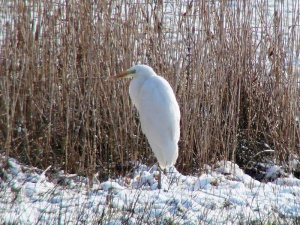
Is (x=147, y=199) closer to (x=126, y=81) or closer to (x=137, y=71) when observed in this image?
(x=137, y=71)

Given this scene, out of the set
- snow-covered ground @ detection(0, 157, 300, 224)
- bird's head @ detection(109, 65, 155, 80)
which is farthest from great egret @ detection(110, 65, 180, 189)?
snow-covered ground @ detection(0, 157, 300, 224)

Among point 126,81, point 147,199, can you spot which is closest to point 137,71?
point 126,81

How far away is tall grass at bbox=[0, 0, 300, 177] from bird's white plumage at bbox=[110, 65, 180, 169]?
0.96ft

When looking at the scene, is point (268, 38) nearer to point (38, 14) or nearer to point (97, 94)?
point (97, 94)

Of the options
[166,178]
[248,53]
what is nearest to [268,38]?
[248,53]

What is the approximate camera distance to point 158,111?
3.92m

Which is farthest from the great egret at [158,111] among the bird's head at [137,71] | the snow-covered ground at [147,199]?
the snow-covered ground at [147,199]

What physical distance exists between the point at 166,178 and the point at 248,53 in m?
1.19

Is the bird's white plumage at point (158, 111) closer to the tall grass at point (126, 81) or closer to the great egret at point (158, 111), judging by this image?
the great egret at point (158, 111)

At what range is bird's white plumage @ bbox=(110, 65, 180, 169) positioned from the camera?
388cm

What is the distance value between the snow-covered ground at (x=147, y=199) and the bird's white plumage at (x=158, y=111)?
27cm

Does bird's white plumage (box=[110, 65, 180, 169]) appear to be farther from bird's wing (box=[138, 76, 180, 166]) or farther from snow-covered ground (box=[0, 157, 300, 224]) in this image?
snow-covered ground (box=[0, 157, 300, 224])

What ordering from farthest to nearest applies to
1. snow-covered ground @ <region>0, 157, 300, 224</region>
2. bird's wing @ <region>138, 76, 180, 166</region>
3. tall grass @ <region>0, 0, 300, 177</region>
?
tall grass @ <region>0, 0, 300, 177</region> < bird's wing @ <region>138, 76, 180, 166</region> < snow-covered ground @ <region>0, 157, 300, 224</region>

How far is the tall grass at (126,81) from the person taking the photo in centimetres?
400
